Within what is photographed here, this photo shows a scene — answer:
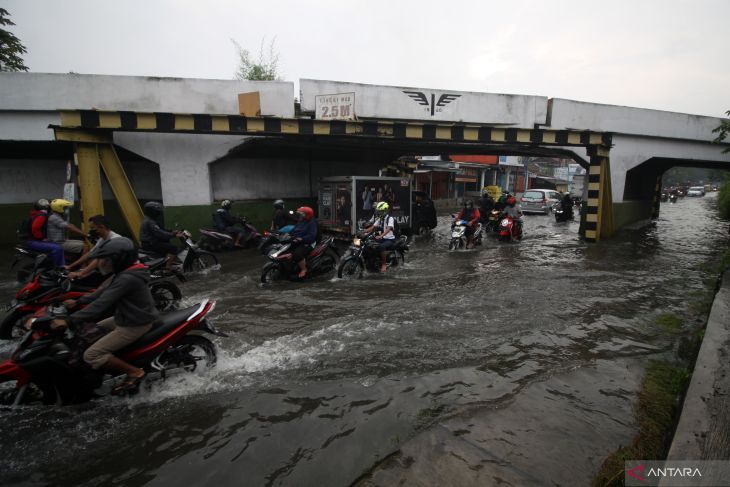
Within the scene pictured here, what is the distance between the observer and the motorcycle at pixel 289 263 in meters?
7.86

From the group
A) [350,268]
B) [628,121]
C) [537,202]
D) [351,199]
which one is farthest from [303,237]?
[537,202]

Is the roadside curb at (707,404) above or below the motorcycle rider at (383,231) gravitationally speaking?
below

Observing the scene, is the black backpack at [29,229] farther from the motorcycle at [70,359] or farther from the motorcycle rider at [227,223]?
the motorcycle rider at [227,223]

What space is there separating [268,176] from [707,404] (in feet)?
43.7

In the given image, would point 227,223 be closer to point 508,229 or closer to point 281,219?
point 281,219

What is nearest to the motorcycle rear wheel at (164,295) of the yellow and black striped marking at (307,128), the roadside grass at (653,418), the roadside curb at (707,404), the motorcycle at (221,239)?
the motorcycle at (221,239)

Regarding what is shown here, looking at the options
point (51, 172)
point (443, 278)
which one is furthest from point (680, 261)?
point (51, 172)

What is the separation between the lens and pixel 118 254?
3408mm

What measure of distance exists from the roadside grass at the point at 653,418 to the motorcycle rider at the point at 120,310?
3887 millimetres

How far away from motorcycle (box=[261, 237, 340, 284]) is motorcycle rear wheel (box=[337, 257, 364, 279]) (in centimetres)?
38

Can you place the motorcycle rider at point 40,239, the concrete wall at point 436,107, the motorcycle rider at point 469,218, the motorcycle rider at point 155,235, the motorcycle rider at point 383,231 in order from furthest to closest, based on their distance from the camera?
the motorcycle rider at point 469,218
the concrete wall at point 436,107
the motorcycle rider at point 383,231
the motorcycle rider at point 155,235
the motorcycle rider at point 40,239

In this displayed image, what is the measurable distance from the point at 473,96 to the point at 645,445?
11.9 m

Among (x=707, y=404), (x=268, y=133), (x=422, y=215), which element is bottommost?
(x=707, y=404)

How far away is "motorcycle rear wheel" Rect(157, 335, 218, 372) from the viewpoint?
402 centimetres
